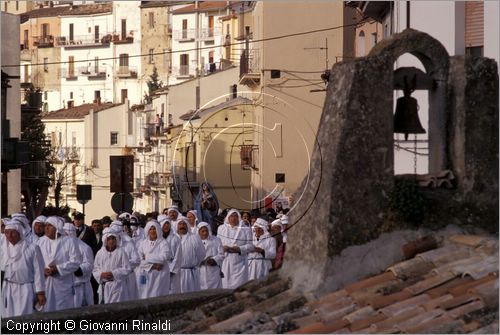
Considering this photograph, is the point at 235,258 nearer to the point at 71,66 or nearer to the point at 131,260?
the point at 131,260

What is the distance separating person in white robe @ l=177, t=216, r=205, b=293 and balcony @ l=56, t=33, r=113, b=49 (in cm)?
10310

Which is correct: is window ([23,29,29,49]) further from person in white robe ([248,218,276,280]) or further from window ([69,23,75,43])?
person in white robe ([248,218,276,280])

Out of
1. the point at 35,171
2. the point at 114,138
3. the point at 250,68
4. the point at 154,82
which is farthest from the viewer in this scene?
the point at 154,82

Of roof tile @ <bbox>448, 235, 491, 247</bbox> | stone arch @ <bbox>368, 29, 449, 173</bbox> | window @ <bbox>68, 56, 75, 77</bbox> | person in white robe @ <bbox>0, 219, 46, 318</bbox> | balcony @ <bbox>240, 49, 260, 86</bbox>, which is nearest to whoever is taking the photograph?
roof tile @ <bbox>448, 235, 491, 247</bbox>

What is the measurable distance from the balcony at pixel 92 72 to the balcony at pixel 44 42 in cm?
313

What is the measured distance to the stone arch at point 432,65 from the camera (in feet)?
36.9

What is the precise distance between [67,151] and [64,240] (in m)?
75.4

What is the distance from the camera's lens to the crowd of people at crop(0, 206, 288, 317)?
19.0 meters

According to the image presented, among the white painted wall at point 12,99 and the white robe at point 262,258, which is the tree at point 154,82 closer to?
the white painted wall at point 12,99

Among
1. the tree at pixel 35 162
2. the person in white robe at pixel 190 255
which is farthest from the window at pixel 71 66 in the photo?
the person in white robe at pixel 190 255

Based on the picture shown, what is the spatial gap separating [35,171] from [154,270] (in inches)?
1628

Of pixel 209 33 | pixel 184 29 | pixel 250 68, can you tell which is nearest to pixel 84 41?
pixel 184 29

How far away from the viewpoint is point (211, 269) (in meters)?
23.2

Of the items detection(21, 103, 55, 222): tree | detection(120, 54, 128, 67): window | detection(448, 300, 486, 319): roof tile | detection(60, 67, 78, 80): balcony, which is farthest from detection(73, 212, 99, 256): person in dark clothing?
detection(60, 67, 78, 80): balcony
